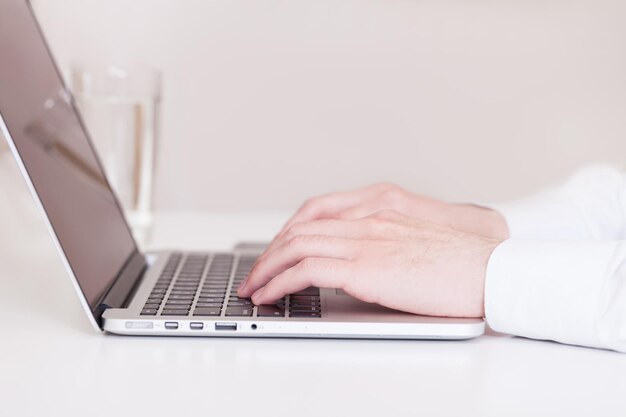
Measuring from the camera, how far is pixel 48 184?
835mm

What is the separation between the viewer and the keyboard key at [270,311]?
2.60 ft

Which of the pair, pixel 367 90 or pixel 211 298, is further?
pixel 367 90

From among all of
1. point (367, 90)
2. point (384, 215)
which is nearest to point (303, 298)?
point (384, 215)

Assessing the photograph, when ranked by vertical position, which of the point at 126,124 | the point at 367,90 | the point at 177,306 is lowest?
the point at 367,90

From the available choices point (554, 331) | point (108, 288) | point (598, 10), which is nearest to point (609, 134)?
point (598, 10)

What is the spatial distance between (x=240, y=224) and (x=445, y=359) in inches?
34.8

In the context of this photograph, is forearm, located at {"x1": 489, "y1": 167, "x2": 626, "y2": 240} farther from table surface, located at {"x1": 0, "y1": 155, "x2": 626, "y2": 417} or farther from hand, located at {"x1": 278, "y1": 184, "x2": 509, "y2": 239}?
table surface, located at {"x1": 0, "y1": 155, "x2": 626, "y2": 417}

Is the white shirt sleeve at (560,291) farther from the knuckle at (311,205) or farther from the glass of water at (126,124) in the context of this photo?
the glass of water at (126,124)

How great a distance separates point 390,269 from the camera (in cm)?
79

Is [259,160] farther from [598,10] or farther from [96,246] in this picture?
[96,246]

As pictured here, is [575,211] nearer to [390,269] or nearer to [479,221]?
[479,221]

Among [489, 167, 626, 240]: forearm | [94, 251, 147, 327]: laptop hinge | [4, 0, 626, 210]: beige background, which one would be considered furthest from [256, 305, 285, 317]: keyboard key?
[4, 0, 626, 210]: beige background

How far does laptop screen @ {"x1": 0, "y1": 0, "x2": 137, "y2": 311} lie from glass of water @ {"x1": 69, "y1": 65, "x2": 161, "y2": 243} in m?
0.17

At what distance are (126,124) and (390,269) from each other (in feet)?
2.22
